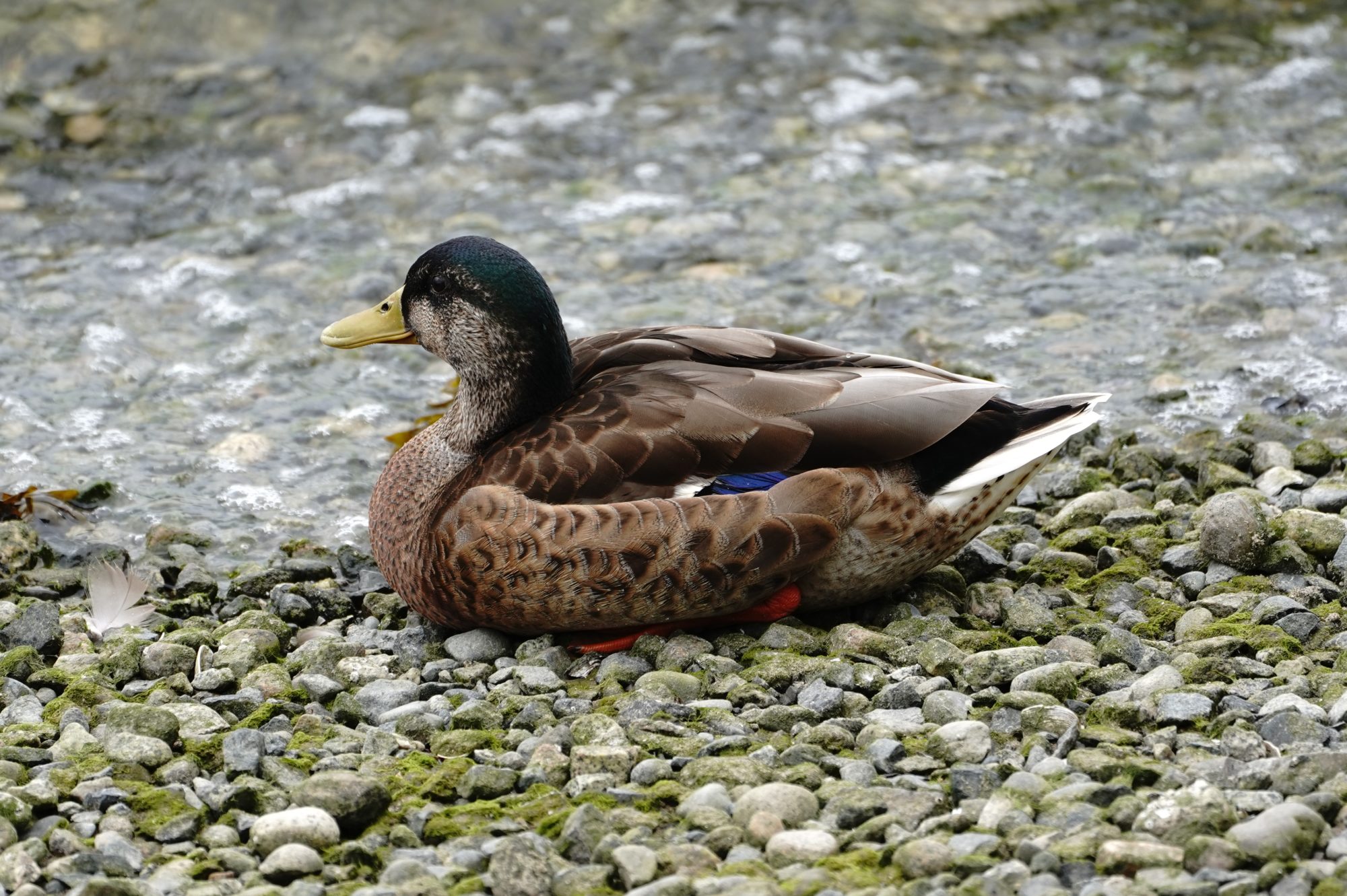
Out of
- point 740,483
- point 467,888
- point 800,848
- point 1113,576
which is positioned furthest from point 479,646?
point 1113,576

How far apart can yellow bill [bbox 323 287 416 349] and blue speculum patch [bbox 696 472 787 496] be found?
1.43 meters

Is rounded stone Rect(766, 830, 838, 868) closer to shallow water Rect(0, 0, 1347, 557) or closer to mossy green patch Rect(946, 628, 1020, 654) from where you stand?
mossy green patch Rect(946, 628, 1020, 654)

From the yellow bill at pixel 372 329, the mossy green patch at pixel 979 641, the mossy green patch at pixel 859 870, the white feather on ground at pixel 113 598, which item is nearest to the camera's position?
the mossy green patch at pixel 859 870

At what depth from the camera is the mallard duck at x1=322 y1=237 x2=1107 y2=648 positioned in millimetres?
5191

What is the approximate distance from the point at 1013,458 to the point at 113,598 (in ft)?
10.6

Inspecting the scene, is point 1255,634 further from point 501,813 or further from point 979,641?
point 501,813

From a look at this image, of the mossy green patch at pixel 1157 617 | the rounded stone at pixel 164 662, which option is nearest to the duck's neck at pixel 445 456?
the rounded stone at pixel 164 662

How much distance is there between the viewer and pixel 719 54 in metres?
11.8

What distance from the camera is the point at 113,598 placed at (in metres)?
5.93

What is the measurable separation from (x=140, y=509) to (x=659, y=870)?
388 centimetres

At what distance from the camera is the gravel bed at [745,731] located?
375 cm

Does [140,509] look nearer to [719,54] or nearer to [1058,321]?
[1058,321]

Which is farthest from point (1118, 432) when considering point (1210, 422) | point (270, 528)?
point (270, 528)

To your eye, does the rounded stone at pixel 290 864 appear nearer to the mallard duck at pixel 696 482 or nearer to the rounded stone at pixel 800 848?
the rounded stone at pixel 800 848
